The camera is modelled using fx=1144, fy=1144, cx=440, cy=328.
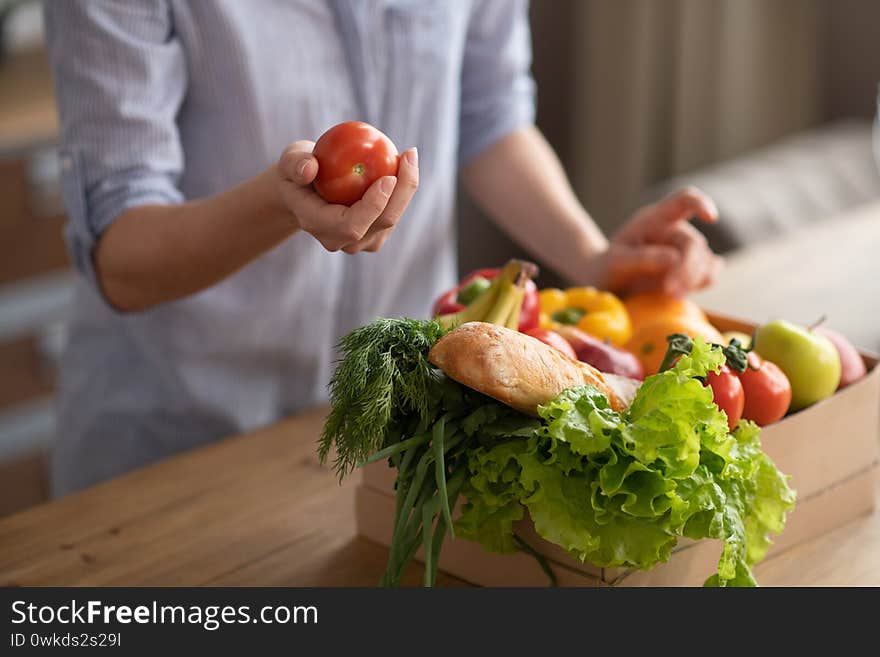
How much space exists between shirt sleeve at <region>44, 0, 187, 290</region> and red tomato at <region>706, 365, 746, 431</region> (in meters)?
0.66

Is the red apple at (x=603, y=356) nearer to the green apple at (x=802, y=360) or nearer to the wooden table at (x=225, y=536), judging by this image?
the green apple at (x=802, y=360)

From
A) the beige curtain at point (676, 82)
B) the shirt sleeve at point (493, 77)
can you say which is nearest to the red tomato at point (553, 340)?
the shirt sleeve at point (493, 77)

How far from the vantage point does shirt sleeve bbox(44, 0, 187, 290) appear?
1.27 meters

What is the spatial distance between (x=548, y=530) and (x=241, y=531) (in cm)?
42

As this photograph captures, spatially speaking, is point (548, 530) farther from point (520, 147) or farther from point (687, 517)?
point (520, 147)

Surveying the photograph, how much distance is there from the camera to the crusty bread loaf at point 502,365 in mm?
887

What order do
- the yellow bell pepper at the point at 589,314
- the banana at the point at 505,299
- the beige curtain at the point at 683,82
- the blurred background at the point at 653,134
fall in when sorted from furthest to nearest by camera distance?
the beige curtain at the point at 683,82 → the blurred background at the point at 653,134 → the yellow bell pepper at the point at 589,314 → the banana at the point at 505,299

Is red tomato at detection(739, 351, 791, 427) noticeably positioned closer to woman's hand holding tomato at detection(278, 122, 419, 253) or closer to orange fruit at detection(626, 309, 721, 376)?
orange fruit at detection(626, 309, 721, 376)

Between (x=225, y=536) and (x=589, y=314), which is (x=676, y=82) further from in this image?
(x=225, y=536)

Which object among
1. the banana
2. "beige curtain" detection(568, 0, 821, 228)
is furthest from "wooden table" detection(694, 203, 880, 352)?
"beige curtain" detection(568, 0, 821, 228)

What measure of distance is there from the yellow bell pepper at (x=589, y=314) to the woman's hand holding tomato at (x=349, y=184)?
1.04 ft

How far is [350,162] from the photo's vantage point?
92 centimetres

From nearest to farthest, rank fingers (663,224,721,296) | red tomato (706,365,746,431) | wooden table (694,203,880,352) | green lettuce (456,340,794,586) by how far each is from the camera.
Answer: green lettuce (456,340,794,586) < red tomato (706,365,746,431) < fingers (663,224,721,296) < wooden table (694,203,880,352)

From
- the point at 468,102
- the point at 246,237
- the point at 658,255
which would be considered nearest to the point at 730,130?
the point at 468,102
